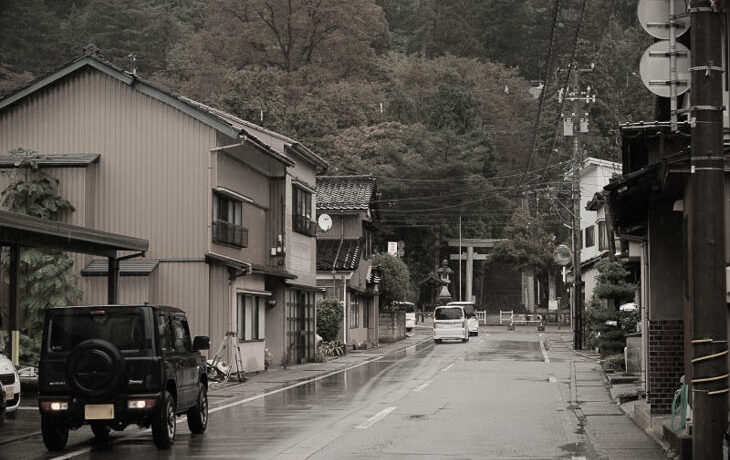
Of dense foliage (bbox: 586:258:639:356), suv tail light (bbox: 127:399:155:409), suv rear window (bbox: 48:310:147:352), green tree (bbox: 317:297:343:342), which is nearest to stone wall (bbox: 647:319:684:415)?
suv tail light (bbox: 127:399:155:409)

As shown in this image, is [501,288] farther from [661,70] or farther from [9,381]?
[661,70]

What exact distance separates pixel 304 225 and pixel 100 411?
25646 millimetres

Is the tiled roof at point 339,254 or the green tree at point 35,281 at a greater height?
the tiled roof at point 339,254

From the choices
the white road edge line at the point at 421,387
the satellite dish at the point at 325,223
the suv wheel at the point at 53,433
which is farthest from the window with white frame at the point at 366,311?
the suv wheel at the point at 53,433

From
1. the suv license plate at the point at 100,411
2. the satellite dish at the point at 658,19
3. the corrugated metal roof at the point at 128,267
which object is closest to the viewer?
the satellite dish at the point at 658,19

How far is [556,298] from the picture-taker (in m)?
85.9

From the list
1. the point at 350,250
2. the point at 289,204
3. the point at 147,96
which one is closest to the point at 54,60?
the point at 350,250

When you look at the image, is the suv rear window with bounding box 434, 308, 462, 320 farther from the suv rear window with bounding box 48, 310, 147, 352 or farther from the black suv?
the suv rear window with bounding box 48, 310, 147, 352

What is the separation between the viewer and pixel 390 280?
195ft

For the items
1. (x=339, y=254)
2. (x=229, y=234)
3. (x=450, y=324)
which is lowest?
(x=450, y=324)

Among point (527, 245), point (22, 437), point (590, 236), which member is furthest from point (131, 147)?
point (527, 245)

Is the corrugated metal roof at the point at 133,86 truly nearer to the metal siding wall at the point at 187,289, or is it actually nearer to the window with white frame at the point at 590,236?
the metal siding wall at the point at 187,289

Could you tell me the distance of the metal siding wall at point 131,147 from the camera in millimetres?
29469

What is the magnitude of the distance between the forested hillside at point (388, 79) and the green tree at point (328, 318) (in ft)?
60.3
